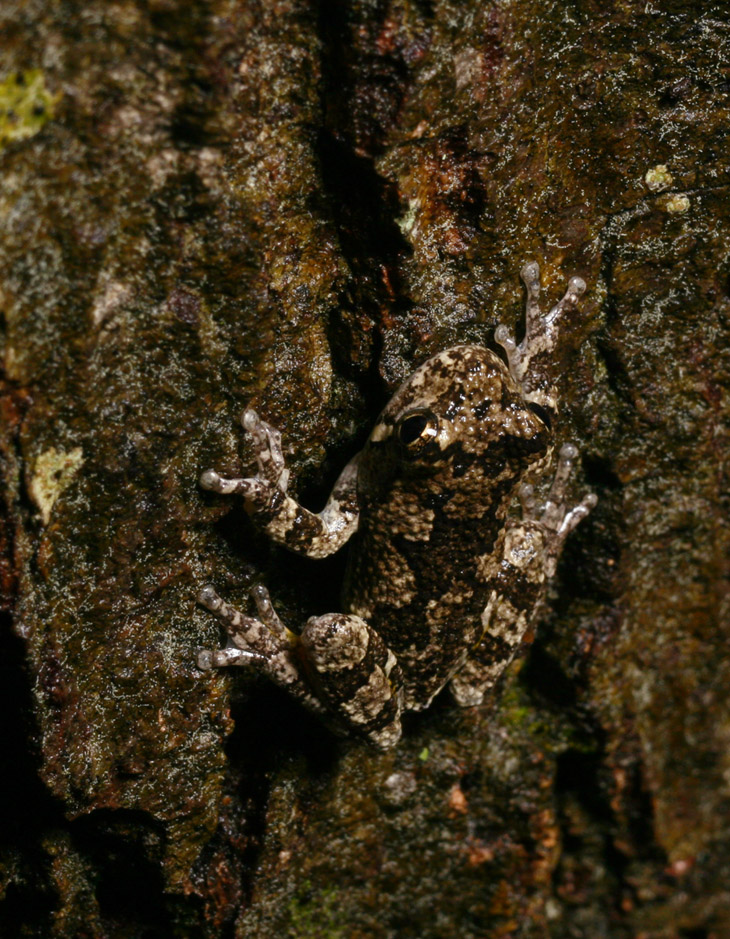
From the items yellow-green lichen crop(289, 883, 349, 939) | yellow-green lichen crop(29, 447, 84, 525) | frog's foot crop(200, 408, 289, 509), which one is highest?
frog's foot crop(200, 408, 289, 509)

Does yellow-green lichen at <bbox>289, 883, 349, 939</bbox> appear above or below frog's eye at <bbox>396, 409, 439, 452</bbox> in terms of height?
below

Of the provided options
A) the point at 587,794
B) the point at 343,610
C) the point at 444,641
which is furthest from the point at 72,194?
the point at 587,794

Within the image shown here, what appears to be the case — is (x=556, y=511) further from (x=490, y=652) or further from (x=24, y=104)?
(x=24, y=104)

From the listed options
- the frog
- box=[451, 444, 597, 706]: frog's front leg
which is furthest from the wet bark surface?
box=[451, 444, 597, 706]: frog's front leg

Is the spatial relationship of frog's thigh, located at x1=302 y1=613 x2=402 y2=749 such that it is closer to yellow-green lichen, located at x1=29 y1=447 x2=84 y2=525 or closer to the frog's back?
the frog's back

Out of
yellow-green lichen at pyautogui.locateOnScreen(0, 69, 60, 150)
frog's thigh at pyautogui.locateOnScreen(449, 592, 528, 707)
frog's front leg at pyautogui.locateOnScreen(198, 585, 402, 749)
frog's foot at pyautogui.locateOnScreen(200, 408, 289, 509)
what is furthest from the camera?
frog's thigh at pyautogui.locateOnScreen(449, 592, 528, 707)

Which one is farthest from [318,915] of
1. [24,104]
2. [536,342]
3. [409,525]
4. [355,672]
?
[24,104]

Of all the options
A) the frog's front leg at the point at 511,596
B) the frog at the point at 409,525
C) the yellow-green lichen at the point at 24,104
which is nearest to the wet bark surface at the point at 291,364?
the yellow-green lichen at the point at 24,104

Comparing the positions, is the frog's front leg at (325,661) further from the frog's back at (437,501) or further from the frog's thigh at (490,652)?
the frog's thigh at (490,652)

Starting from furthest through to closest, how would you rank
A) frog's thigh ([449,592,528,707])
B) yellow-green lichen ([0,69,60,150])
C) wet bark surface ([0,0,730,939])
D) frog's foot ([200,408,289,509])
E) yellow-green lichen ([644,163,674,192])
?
1. frog's thigh ([449,592,528,707])
2. yellow-green lichen ([644,163,674,192])
3. frog's foot ([200,408,289,509])
4. wet bark surface ([0,0,730,939])
5. yellow-green lichen ([0,69,60,150])
